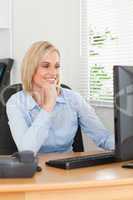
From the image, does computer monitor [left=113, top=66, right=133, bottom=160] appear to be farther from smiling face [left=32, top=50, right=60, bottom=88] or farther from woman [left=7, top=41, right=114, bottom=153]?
smiling face [left=32, top=50, right=60, bottom=88]

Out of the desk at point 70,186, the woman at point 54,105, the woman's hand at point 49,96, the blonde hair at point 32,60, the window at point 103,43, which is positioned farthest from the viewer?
the window at point 103,43

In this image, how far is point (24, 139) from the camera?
1.88 m

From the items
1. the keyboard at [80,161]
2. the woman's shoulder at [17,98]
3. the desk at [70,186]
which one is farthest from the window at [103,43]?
the desk at [70,186]

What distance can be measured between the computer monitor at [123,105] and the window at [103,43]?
44.5 inches

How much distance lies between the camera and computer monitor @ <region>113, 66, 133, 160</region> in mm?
1493

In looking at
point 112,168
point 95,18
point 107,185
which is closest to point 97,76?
point 95,18

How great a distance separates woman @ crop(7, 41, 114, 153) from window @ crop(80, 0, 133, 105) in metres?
0.54

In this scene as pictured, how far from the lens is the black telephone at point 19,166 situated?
54.4 inches

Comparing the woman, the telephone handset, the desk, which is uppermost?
the woman

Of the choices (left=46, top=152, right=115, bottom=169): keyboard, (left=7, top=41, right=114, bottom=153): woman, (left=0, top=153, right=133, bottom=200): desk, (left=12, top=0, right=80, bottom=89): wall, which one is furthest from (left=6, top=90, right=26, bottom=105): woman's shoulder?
(left=12, top=0, right=80, bottom=89): wall

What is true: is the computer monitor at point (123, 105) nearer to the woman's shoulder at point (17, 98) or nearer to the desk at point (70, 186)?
the desk at point (70, 186)

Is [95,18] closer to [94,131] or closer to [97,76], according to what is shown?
[97,76]

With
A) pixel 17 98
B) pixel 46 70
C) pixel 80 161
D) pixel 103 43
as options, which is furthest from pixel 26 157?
pixel 103 43

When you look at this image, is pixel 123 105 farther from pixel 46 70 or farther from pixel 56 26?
pixel 56 26
